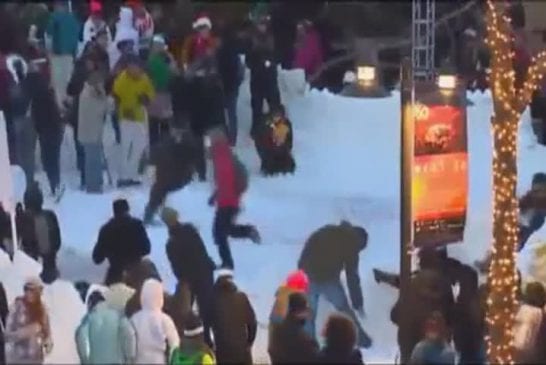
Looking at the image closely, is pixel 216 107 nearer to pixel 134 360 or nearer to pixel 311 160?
pixel 311 160

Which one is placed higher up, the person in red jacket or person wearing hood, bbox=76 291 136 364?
the person in red jacket

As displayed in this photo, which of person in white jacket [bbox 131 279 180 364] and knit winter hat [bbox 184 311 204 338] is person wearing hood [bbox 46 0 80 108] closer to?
knit winter hat [bbox 184 311 204 338]

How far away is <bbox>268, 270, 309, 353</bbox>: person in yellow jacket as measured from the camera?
9.94m

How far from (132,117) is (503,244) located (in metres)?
4.73

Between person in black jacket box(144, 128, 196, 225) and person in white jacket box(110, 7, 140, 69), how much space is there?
1113 mm

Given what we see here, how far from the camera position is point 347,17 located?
15250mm

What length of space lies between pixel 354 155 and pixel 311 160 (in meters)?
0.39

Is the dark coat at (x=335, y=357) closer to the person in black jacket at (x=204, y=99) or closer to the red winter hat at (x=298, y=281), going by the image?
the red winter hat at (x=298, y=281)

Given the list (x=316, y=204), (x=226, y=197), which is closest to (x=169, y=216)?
(x=226, y=197)

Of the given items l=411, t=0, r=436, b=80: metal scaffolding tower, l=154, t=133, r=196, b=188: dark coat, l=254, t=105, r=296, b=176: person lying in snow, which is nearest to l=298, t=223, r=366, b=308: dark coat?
l=154, t=133, r=196, b=188: dark coat

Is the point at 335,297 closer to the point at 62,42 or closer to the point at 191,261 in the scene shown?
the point at 191,261

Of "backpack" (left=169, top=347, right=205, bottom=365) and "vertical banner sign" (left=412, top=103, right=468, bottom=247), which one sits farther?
"vertical banner sign" (left=412, top=103, right=468, bottom=247)

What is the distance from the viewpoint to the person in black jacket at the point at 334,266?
10586 millimetres

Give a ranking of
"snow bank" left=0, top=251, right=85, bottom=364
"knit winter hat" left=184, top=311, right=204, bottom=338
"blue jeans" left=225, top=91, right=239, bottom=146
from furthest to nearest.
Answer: "blue jeans" left=225, top=91, right=239, bottom=146 < "snow bank" left=0, top=251, right=85, bottom=364 < "knit winter hat" left=184, top=311, right=204, bottom=338
